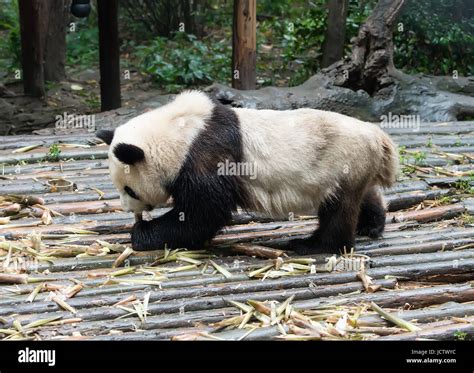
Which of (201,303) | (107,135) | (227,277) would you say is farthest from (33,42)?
(201,303)

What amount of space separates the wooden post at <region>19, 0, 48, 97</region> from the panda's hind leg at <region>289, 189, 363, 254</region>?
6756 mm

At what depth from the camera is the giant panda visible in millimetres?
5320

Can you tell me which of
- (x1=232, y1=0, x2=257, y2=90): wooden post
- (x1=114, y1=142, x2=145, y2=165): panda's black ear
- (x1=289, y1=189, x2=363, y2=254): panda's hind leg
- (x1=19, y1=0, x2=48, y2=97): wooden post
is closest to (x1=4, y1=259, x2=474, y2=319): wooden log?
(x1=289, y1=189, x2=363, y2=254): panda's hind leg

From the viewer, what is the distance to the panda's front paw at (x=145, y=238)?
213 inches

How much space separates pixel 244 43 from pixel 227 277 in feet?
17.5

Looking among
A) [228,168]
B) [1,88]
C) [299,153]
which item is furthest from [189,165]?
[1,88]

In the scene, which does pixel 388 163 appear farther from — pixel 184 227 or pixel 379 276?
pixel 184 227

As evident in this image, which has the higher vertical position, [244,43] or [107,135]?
[244,43]

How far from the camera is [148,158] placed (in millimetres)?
5352

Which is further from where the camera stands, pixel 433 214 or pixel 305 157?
pixel 433 214

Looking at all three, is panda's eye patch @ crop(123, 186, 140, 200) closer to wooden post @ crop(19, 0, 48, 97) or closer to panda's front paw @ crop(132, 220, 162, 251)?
panda's front paw @ crop(132, 220, 162, 251)

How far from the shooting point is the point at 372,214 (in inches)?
227

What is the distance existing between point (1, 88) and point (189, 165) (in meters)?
7.39
